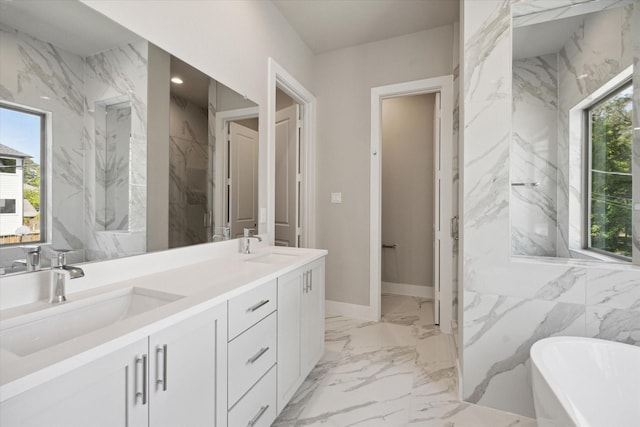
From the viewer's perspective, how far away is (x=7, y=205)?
91 cm

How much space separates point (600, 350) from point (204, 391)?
1651 millimetres

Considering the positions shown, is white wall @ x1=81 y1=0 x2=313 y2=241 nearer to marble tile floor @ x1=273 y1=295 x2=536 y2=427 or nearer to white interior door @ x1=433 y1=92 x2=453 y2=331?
marble tile floor @ x1=273 y1=295 x2=536 y2=427

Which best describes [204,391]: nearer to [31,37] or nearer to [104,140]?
[104,140]

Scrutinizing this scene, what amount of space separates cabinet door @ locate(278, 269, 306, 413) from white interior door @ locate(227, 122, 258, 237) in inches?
23.5

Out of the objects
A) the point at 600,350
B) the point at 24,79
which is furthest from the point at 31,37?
the point at 600,350

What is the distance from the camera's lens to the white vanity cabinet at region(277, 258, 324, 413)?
4.98 feet

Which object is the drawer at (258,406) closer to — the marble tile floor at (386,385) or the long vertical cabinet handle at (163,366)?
the marble tile floor at (386,385)

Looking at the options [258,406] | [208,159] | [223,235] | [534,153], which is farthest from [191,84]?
[534,153]

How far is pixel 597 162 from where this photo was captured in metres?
1.64

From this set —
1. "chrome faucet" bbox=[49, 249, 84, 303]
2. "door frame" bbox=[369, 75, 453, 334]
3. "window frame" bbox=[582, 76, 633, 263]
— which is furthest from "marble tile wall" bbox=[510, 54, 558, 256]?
"chrome faucet" bbox=[49, 249, 84, 303]

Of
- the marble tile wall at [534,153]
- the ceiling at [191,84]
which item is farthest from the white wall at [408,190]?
the ceiling at [191,84]

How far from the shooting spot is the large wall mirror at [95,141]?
0.94m

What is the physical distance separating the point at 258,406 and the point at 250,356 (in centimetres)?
25

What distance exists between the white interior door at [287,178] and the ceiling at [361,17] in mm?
748
